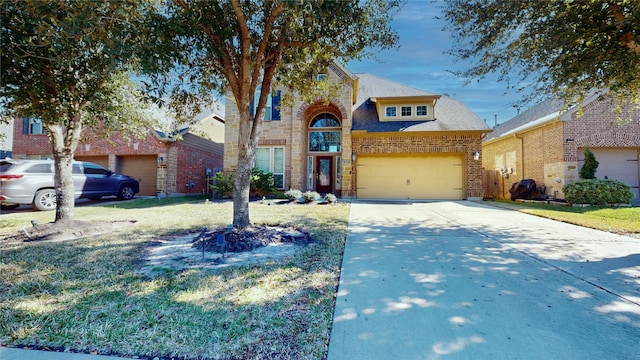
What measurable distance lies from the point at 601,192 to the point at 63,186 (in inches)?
664

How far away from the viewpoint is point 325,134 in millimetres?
14984

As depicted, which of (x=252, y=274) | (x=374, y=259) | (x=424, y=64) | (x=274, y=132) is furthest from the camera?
(x=274, y=132)

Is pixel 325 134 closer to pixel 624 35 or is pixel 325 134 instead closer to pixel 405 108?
pixel 405 108

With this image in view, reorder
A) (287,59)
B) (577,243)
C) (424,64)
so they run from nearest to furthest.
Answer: (577,243), (287,59), (424,64)

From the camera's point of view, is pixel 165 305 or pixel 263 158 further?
pixel 263 158

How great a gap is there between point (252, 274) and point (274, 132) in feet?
36.9

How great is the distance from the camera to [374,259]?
402cm

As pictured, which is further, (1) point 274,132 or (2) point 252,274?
(1) point 274,132

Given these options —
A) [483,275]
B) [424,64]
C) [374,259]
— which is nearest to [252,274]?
[374,259]

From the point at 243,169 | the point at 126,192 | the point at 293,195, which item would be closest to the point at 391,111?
the point at 293,195

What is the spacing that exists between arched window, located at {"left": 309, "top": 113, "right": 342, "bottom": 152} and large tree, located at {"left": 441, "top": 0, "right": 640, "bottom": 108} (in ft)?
28.2

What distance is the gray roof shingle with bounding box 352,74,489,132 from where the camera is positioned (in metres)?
13.6

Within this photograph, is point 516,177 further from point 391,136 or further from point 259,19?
point 259,19

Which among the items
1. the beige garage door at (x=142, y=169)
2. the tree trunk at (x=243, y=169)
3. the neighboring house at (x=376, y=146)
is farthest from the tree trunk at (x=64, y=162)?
the beige garage door at (x=142, y=169)
